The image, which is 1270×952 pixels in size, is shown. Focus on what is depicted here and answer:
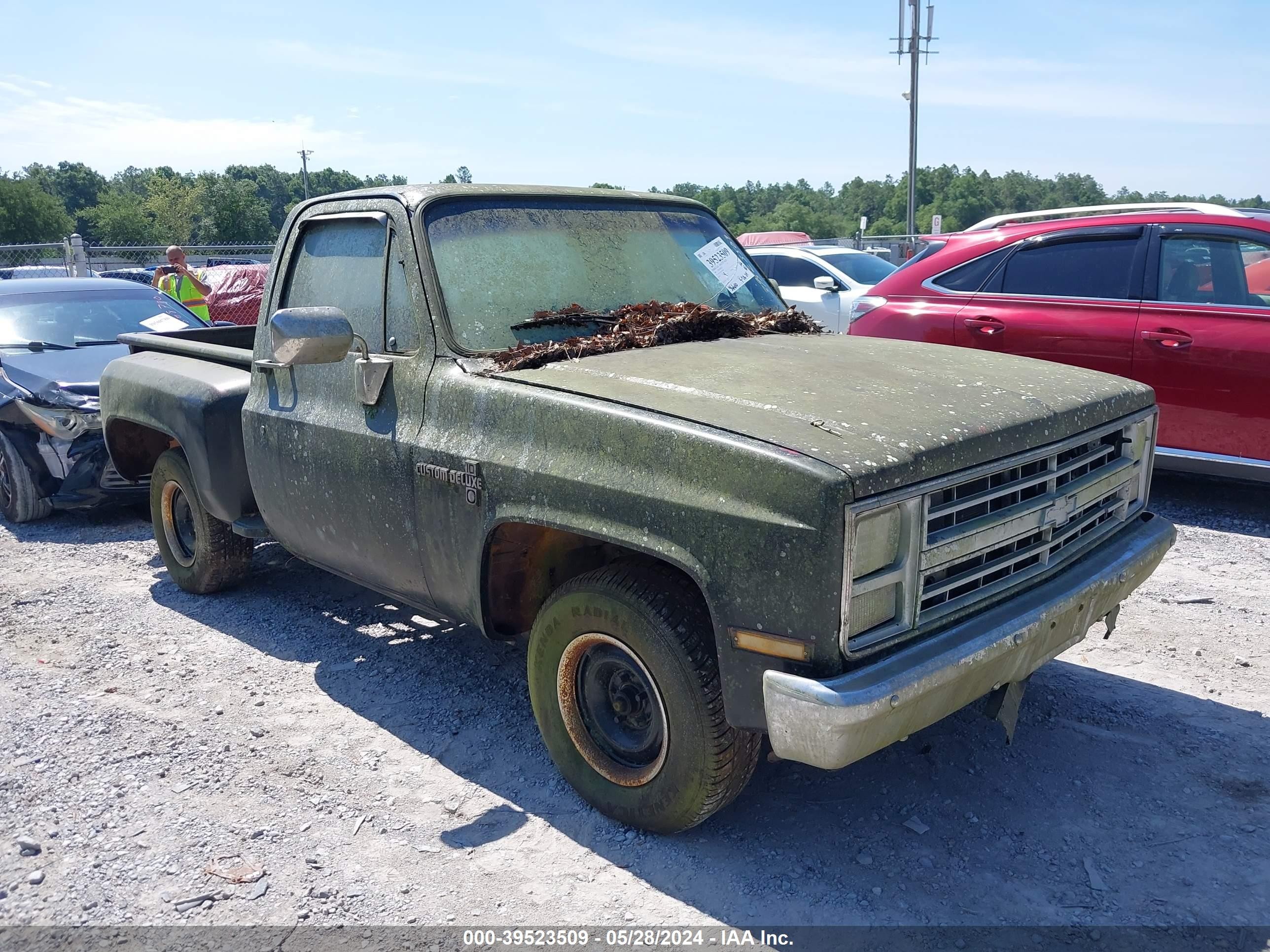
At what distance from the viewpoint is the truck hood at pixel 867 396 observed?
2.58m

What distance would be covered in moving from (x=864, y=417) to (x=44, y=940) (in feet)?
8.55

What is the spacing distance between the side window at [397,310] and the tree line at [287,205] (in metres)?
47.5

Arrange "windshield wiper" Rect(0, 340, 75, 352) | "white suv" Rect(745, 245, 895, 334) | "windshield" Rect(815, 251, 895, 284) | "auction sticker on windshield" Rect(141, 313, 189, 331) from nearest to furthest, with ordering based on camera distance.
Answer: "windshield wiper" Rect(0, 340, 75, 352) → "auction sticker on windshield" Rect(141, 313, 189, 331) → "white suv" Rect(745, 245, 895, 334) → "windshield" Rect(815, 251, 895, 284)

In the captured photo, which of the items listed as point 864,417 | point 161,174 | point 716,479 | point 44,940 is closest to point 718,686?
point 716,479

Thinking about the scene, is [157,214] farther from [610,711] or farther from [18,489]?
[610,711]

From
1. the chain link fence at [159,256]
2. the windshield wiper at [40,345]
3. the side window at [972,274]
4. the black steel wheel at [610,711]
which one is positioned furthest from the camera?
the chain link fence at [159,256]

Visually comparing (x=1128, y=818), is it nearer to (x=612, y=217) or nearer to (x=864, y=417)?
(x=864, y=417)

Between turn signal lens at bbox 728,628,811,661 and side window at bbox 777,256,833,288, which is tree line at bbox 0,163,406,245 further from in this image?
turn signal lens at bbox 728,628,811,661

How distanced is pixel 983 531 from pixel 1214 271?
4.44 m

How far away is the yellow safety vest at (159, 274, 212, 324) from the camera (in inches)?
419

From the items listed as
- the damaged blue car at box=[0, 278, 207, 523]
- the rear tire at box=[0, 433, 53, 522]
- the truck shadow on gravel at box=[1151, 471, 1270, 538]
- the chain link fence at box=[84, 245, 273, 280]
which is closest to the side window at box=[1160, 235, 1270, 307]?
the truck shadow on gravel at box=[1151, 471, 1270, 538]

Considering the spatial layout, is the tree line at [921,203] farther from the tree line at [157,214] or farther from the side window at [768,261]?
the side window at [768,261]

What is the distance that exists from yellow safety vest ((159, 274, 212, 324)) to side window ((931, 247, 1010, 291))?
7466 mm

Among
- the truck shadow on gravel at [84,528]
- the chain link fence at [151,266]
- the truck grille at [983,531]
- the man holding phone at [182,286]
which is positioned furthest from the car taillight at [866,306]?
the chain link fence at [151,266]
